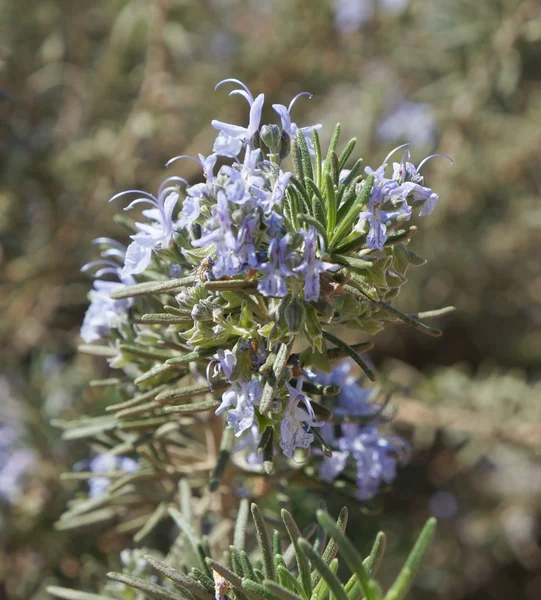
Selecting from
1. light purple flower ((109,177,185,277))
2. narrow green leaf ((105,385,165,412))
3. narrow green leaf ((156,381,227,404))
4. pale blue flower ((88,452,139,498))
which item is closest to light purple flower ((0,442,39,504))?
pale blue flower ((88,452,139,498))

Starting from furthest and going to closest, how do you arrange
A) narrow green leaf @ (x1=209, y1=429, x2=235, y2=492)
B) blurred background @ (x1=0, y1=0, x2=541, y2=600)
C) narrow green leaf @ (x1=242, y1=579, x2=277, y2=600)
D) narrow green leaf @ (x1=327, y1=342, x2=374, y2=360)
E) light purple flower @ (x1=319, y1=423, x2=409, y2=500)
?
1. blurred background @ (x1=0, y1=0, x2=541, y2=600)
2. light purple flower @ (x1=319, y1=423, x2=409, y2=500)
3. narrow green leaf @ (x1=209, y1=429, x2=235, y2=492)
4. narrow green leaf @ (x1=327, y1=342, x2=374, y2=360)
5. narrow green leaf @ (x1=242, y1=579, x2=277, y2=600)

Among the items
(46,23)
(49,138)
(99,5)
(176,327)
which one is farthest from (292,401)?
(99,5)

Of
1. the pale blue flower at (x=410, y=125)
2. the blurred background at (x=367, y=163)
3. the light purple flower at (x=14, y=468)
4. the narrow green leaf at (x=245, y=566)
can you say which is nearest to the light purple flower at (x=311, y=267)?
the narrow green leaf at (x=245, y=566)

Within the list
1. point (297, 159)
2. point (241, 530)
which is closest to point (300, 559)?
point (241, 530)

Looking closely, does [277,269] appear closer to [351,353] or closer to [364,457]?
[351,353]

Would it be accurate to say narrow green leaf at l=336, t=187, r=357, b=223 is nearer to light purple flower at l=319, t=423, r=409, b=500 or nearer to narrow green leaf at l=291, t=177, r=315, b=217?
narrow green leaf at l=291, t=177, r=315, b=217

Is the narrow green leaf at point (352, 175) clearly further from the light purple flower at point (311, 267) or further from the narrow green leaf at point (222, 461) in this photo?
the narrow green leaf at point (222, 461)

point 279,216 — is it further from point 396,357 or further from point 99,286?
point 396,357
